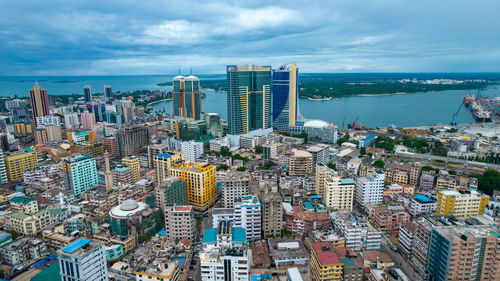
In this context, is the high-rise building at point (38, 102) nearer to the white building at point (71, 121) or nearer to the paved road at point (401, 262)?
the white building at point (71, 121)

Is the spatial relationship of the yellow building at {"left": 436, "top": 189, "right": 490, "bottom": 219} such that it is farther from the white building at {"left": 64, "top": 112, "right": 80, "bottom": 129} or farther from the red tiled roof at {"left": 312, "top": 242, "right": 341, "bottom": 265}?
the white building at {"left": 64, "top": 112, "right": 80, "bottom": 129}

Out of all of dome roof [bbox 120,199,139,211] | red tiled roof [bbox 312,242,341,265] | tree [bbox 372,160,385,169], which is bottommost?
red tiled roof [bbox 312,242,341,265]

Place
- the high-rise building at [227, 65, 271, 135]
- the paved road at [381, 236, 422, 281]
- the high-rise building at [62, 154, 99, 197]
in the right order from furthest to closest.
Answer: the high-rise building at [227, 65, 271, 135]
the high-rise building at [62, 154, 99, 197]
the paved road at [381, 236, 422, 281]

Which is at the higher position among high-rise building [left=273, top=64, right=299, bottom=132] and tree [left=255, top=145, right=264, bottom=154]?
high-rise building [left=273, top=64, right=299, bottom=132]

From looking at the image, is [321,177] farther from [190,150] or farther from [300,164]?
[190,150]

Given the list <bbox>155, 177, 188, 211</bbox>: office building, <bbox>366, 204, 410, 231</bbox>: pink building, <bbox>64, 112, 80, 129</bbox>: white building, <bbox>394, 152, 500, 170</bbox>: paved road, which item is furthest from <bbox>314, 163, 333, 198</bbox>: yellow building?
<bbox>64, 112, 80, 129</bbox>: white building

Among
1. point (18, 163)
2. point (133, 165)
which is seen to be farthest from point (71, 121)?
point (133, 165)

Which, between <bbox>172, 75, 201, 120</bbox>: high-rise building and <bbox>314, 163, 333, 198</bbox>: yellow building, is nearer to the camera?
<bbox>314, 163, 333, 198</bbox>: yellow building
